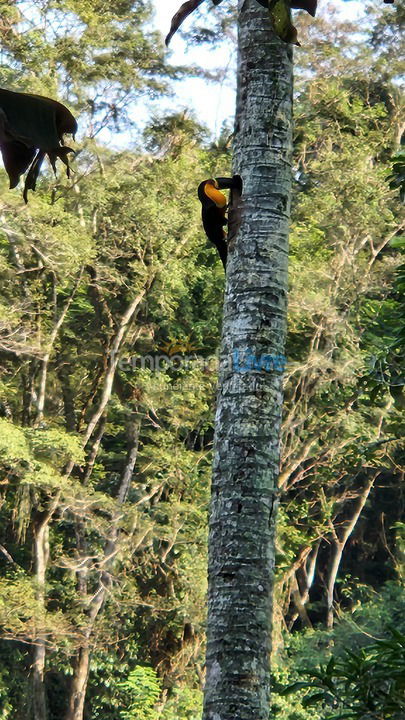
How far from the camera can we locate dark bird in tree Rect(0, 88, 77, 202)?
54.4 inches

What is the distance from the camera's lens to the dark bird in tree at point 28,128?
1.38 m

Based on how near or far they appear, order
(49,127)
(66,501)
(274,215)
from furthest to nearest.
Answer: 1. (66,501)
2. (274,215)
3. (49,127)

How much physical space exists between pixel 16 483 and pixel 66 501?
2.39 feet

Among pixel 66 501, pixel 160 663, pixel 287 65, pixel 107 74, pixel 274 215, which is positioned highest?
pixel 107 74

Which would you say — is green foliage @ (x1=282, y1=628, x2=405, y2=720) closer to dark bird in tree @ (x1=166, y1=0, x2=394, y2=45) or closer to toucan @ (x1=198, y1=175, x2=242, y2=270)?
toucan @ (x1=198, y1=175, x2=242, y2=270)

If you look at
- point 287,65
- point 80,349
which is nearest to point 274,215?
point 287,65

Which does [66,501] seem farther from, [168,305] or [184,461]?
[168,305]

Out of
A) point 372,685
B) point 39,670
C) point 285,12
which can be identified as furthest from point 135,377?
point 285,12

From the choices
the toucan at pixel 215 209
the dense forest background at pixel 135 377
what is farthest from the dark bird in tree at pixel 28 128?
the dense forest background at pixel 135 377

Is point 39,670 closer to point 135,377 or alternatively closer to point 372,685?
point 135,377

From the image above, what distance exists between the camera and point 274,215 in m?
2.61

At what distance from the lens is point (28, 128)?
1400 millimetres

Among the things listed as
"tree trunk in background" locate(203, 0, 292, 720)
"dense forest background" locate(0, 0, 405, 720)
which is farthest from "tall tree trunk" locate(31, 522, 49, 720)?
"tree trunk in background" locate(203, 0, 292, 720)

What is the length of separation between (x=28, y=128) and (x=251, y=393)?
121cm
